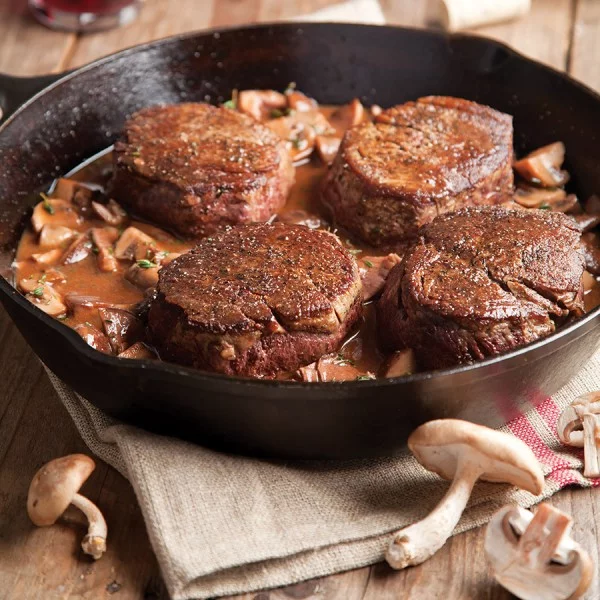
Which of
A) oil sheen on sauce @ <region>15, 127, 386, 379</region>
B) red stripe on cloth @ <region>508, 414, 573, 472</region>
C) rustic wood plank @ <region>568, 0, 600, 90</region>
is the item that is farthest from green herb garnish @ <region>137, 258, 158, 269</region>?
rustic wood plank @ <region>568, 0, 600, 90</region>

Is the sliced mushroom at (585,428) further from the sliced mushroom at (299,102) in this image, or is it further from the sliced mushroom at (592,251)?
the sliced mushroom at (299,102)

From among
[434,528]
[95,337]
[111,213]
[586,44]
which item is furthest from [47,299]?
[586,44]

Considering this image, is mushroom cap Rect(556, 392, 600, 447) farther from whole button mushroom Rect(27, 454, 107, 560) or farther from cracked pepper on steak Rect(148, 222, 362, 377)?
whole button mushroom Rect(27, 454, 107, 560)

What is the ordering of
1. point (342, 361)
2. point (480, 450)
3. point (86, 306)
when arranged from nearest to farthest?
point (480, 450) → point (342, 361) → point (86, 306)

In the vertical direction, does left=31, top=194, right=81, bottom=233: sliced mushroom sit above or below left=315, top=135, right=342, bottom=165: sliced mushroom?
below

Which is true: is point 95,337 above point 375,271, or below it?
below

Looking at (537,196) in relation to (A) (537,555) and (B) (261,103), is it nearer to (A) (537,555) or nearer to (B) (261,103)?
(B) (261,103)
